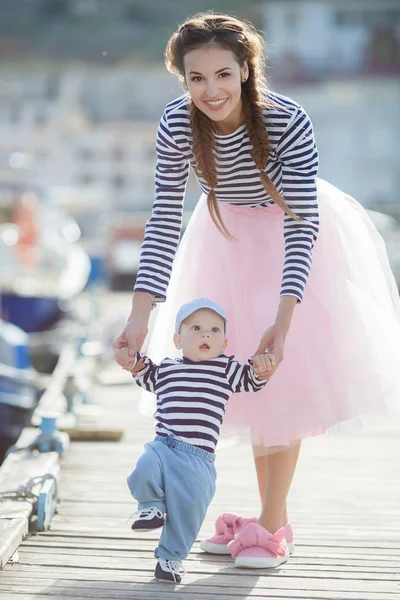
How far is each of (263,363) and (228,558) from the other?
61cm

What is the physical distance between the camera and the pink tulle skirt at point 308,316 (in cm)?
294

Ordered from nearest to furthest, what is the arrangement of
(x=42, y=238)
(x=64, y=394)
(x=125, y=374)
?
1. (x=64, y=394)
2. (x=125, y=374)
3. (x=42, y=238)

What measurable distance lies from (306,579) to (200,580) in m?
0.26

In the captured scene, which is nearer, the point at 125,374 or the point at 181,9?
the point at 125,374

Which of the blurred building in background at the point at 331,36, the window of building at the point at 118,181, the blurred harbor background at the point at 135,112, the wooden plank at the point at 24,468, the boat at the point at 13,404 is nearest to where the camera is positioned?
the wooden plank at the point at 24,468

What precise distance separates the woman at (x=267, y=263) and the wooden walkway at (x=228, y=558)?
14 centimetres

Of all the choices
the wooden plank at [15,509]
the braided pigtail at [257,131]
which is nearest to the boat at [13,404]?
the wooden plank at [15,509]

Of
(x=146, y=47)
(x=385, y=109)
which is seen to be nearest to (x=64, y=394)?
(x=385, y=109)

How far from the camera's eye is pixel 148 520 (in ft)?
8.50

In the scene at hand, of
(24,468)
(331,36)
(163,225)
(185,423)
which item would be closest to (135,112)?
(331,36)

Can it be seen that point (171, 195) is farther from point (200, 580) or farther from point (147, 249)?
point (200, 580)

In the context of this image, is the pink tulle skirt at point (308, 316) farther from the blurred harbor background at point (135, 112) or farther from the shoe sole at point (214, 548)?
the blurred harbor background at point (135, 112)

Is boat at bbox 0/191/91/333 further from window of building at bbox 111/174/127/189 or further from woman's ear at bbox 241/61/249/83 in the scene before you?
window of building at bbox 111/174/127/189

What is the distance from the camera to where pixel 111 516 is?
3.60 metres
